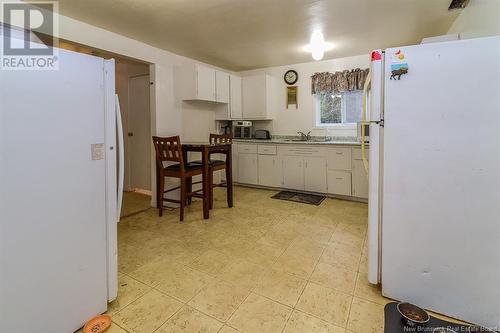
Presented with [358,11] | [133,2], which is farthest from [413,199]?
[133,2]

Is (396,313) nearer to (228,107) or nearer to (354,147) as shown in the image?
(354,147)

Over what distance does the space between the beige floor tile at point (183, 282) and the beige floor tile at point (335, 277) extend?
81cm

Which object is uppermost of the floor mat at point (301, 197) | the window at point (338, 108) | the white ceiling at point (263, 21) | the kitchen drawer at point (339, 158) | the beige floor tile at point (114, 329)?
the white ceiling at point (263, 21)

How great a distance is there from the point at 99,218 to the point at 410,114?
1.89 meters

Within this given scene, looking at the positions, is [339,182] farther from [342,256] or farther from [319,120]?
[342,256]

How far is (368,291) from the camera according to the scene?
5.70 feet

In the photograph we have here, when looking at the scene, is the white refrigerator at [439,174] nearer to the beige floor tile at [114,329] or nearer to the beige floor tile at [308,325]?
the beige floor tile at [308,325]

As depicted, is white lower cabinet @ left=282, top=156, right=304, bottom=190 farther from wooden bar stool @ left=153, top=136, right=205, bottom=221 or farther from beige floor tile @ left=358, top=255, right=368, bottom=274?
beige floor tile @ left=358, top=255, right=368, bottom=274

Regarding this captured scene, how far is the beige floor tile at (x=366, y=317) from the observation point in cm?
142

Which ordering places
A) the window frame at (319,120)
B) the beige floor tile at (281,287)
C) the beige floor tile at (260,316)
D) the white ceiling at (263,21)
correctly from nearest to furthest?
the beige floor tile at (260,316) < the beige floor tile at (281,287) < the white ceiling at (263,21) < the window frame at (319,120)

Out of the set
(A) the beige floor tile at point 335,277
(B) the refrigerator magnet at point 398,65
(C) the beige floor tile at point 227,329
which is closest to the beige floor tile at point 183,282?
(C) the beige floor tile at point 227,329

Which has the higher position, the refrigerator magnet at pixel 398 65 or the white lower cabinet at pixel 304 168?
the refrigerator magnet at pixel 398 65

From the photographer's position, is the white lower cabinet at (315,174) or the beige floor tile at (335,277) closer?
the beige floor tile at (335,277)

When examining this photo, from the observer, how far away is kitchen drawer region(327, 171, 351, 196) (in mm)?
3834
